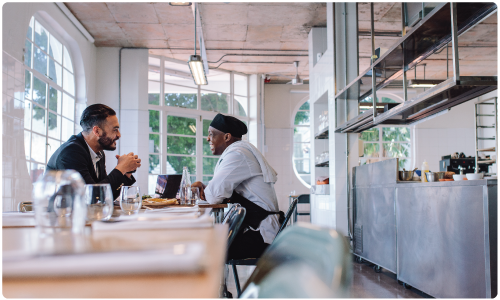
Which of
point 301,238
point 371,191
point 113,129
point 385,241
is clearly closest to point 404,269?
point 385,241

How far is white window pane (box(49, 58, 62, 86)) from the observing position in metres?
6.41

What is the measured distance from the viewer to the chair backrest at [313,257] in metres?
0.66

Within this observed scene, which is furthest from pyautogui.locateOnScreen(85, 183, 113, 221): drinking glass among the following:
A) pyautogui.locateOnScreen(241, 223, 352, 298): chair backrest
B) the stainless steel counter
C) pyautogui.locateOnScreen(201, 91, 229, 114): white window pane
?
pyautogui.locateOnScreen(201, 91, 229, 114): white window pane

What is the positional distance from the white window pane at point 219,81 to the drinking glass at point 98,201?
30.8ft

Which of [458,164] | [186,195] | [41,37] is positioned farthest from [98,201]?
[458,164]

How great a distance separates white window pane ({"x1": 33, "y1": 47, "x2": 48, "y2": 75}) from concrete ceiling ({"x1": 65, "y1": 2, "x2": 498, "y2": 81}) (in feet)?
3.27

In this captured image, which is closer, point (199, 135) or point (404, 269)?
point (404, 269)

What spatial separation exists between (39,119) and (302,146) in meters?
7.42

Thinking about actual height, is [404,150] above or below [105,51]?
below

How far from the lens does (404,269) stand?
149 inches

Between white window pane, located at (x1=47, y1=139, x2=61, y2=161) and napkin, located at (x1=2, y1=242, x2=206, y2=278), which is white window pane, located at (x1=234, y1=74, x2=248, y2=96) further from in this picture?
napkin, located at (x1=2, y1=242, x2=206, y2=278)

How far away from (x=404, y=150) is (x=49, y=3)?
9.53 meters

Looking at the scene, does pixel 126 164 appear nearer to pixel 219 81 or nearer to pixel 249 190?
pixel 249 190

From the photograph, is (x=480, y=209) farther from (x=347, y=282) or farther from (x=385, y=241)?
(x=347, y=282)
